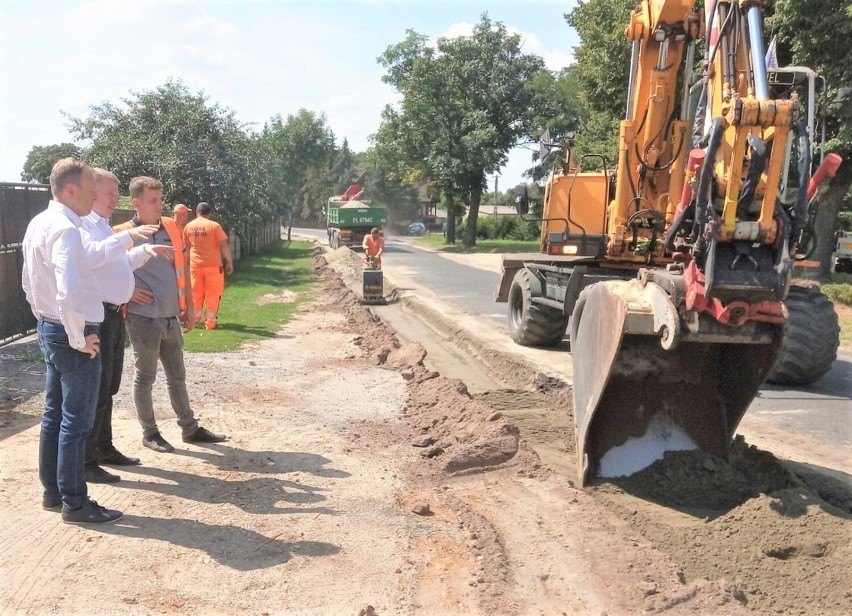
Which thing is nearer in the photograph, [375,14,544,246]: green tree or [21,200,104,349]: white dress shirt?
[21,200,104,349]: white dress shirt

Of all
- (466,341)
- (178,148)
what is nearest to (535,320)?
(466,341)

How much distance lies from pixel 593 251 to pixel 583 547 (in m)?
6.07

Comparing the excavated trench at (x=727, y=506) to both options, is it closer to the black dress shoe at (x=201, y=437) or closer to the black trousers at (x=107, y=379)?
the black dress shoe at (x=201, y=437)

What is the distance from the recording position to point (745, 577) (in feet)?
13.6

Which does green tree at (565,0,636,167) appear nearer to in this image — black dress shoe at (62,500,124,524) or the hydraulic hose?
the hydraulic hose

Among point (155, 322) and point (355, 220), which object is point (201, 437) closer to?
point (155, 322)

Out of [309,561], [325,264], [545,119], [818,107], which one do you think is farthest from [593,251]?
[545,119]

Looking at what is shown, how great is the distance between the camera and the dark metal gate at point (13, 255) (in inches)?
378

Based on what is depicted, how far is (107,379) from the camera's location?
5176 millimetres

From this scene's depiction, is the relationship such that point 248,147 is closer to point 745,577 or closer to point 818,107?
point 818,107

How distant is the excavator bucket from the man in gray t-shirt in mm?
3025

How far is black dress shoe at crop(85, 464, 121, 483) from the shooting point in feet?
16.8

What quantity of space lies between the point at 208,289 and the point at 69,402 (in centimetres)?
777

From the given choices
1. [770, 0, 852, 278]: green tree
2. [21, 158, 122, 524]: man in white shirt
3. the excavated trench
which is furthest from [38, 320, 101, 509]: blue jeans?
[770, 0, 852, 278]: green tree
